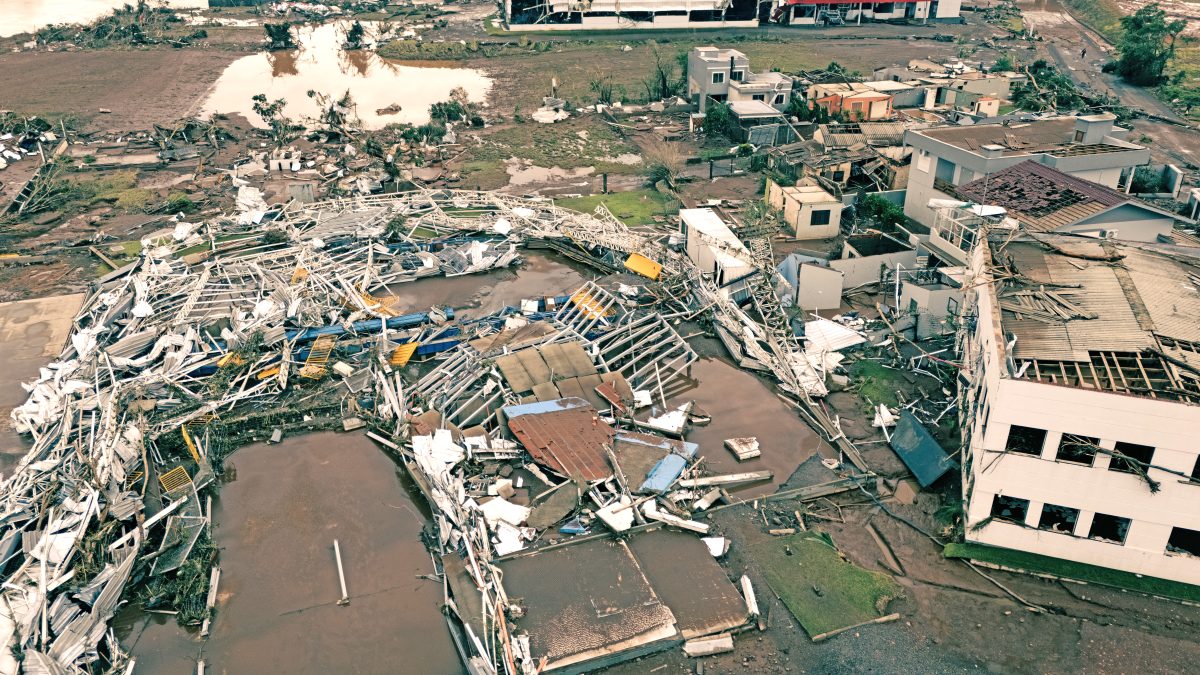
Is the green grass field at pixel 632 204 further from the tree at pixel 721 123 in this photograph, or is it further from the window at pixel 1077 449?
the window at pixel 1077 449

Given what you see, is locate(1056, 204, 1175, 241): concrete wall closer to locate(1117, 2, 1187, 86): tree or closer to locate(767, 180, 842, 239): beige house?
locate(767, 180, 842, 239): beige house

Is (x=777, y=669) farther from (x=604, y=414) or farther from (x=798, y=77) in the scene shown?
(x=798, y=77)

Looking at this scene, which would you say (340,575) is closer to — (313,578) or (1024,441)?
(313,578)

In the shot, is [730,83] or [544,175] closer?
[544,175]

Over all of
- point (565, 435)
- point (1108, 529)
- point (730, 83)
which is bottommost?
point (565, 435)

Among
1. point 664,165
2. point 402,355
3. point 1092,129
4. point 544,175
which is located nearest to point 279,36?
point 544,175

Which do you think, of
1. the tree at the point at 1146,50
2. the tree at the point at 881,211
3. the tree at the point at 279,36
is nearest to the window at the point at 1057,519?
the tree at the point at 881,211
